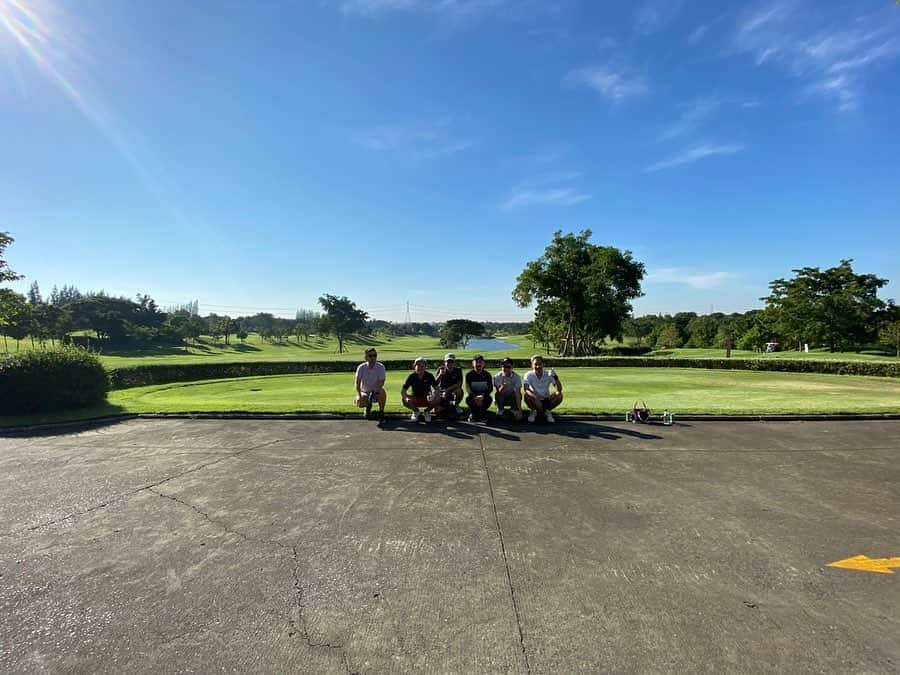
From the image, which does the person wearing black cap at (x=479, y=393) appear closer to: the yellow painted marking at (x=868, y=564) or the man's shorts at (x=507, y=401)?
the man's shorts at (x=507, y=401)

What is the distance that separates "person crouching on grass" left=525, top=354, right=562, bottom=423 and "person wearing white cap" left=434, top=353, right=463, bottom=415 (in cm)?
156

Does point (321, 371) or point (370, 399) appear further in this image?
point (321, 371)

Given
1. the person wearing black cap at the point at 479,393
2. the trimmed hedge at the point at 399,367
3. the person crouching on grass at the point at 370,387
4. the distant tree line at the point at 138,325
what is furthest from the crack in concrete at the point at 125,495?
the distant tree line at the point at 138,325

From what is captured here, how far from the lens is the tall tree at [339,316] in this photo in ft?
268

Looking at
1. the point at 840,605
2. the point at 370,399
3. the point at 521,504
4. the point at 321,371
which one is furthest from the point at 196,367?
the point at 840,605

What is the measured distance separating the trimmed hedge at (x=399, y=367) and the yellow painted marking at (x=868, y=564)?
78.3ft

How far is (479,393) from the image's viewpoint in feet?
28.7

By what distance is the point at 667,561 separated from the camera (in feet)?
11.3

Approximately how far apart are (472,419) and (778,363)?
2418cm

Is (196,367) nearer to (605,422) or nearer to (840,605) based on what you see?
(605,422)

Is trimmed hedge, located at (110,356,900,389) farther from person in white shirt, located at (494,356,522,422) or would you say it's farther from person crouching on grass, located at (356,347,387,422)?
person crouching on grass, located at (356,347,387,422)

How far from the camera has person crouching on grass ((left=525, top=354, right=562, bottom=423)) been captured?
8.64 meters

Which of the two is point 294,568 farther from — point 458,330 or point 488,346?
point 488,346

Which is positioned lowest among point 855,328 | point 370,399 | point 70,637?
point 70,637
